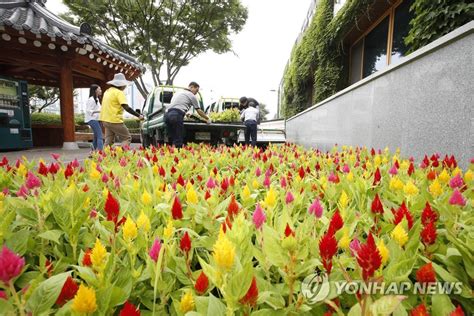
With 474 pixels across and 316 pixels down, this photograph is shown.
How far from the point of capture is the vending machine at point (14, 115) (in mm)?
11531

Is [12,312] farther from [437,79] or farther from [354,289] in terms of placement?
[437,79]

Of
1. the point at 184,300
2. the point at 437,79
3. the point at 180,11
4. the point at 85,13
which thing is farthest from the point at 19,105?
the point at 184,300

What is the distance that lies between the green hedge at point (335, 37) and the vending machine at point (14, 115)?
11380mm

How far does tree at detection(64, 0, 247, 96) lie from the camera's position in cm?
1919

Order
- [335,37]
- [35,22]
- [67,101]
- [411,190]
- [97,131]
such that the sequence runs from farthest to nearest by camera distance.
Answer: [67,101]
[335,37]
[35,22]
[97,131]
[411,190]

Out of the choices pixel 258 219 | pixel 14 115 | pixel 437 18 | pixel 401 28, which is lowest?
pixel 258 219

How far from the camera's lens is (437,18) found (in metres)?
5.49

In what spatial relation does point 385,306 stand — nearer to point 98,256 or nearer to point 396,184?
point 98,256

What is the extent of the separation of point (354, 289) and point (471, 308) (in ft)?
1.05

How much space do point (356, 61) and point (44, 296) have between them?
40.2 ft

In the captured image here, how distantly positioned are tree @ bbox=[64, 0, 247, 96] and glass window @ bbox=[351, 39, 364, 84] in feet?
36.3

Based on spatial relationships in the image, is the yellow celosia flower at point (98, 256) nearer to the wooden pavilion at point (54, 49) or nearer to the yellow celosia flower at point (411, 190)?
the yellow celosia flower at point (411, 190)

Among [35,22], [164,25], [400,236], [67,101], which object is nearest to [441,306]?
[400,236]

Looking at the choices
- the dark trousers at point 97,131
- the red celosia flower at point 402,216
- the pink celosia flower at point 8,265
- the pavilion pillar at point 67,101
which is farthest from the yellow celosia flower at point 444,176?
the pavilion pillar at point 67,101
